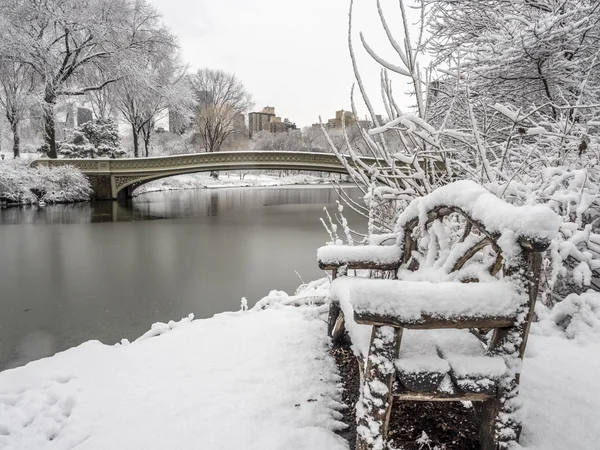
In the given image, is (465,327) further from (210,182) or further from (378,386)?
(210,182)

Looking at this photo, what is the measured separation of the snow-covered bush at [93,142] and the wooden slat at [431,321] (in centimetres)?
2415

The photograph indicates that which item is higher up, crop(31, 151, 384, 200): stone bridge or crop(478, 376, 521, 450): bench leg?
crop(31, 151, 384, 200): stone bridge

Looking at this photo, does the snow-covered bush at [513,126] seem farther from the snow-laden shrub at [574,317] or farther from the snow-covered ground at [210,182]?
the snow-covered ground at [210,182]

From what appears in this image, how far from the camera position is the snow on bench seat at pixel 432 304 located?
106 cm

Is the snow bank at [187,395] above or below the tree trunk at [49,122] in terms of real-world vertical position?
below

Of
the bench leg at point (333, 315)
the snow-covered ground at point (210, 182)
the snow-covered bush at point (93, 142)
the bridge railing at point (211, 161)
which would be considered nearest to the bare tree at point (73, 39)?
the bridge railing at point (211, 161)

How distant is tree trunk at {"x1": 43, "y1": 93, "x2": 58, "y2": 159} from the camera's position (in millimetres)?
14969

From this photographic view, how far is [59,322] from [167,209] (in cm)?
1134

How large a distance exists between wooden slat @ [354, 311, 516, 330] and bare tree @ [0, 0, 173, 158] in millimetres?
17795

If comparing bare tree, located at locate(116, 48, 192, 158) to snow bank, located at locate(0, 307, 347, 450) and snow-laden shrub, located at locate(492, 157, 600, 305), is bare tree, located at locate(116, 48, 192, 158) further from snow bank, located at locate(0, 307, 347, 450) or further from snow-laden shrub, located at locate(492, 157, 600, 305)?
snow-laden shrub, located at locate(492, 157, 600, 305)

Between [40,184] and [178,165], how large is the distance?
5.39 m

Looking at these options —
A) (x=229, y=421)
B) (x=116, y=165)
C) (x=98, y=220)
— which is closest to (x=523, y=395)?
(x=229, y=421)

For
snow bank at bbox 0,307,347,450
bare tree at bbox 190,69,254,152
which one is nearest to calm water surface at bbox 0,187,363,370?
snow bank at bbox 0,307,347,450

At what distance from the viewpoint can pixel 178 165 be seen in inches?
676
